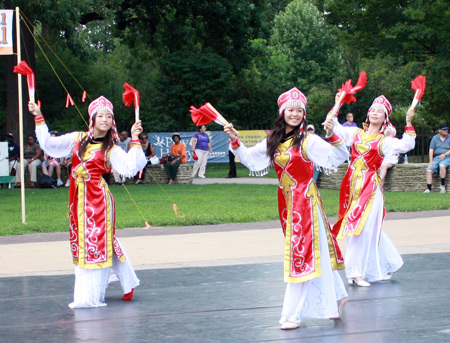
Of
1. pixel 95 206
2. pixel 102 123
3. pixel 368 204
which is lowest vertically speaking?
pixel 368 204

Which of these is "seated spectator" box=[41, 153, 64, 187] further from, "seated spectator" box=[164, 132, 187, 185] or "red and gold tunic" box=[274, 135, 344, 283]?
"red and gold tunic" box=[274, 135, 344, 283]

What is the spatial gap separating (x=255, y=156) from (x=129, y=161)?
1.26m

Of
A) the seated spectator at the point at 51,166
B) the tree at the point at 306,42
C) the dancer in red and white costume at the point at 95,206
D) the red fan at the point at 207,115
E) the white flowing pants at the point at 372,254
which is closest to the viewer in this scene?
the red fan at the point at 207,115

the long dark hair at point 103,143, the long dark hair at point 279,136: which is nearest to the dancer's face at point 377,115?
the long dark hair at point 279,136

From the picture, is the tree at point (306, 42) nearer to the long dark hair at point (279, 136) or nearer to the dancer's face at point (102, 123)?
the dancer's face at point (102, 123)

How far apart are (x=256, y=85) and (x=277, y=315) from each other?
1247 inches

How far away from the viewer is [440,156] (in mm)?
19016

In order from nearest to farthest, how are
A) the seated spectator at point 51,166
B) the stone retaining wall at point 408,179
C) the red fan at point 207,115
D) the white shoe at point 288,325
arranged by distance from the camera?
the white shoe at point 288,325, the red fan at point 207,115, the stone retaining wall at point 408,179, the seated spectator at point 51,166

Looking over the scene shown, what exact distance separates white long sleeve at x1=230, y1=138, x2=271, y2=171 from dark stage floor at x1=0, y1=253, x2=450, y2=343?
4.12 feet

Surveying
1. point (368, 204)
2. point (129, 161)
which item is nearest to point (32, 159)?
point (368, 204)

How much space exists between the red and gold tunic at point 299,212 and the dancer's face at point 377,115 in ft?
7.54

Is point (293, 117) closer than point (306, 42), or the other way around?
point (293, 117)

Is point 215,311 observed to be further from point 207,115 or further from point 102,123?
point 102,123

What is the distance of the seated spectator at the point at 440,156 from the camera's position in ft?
62.2
